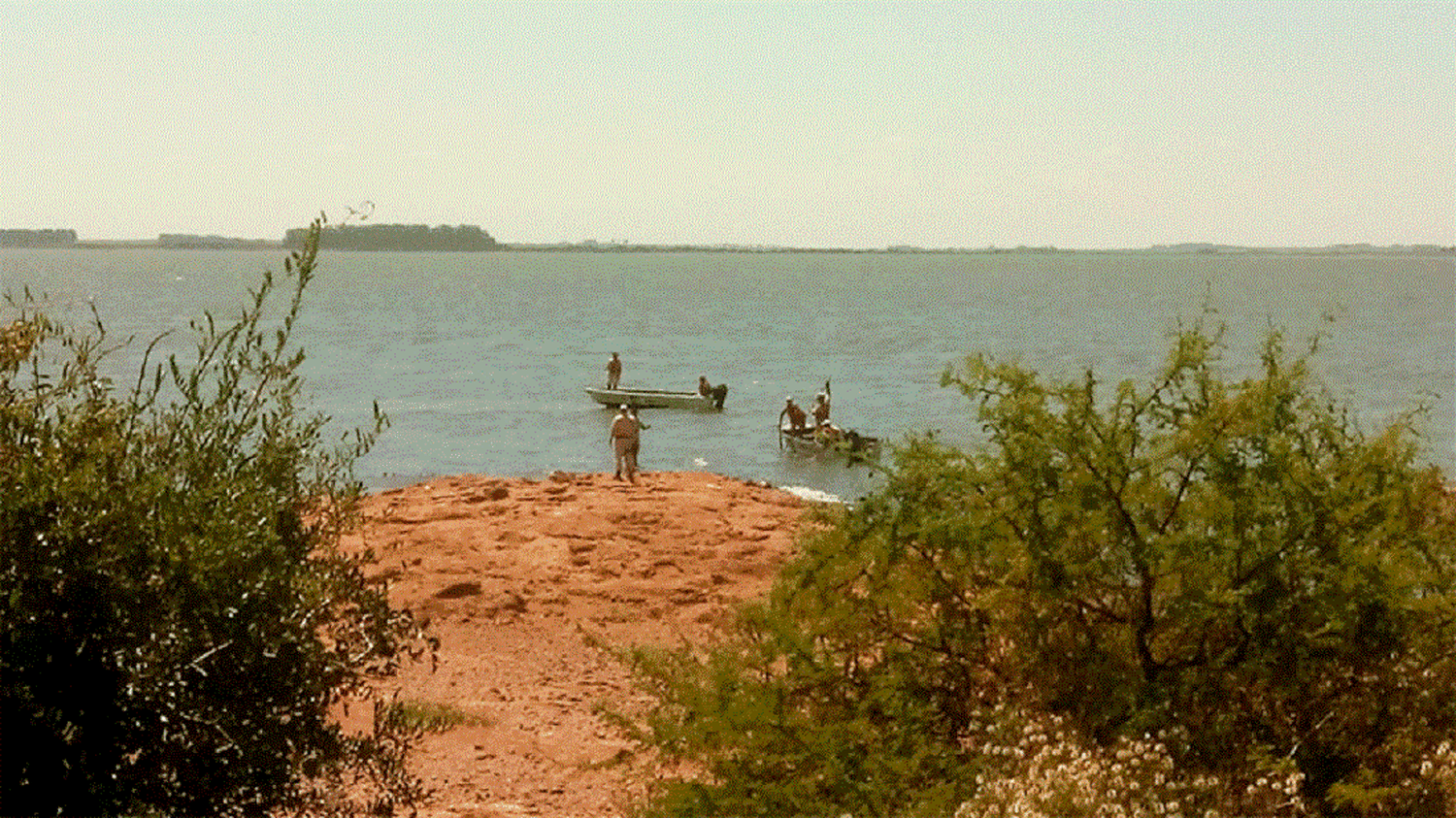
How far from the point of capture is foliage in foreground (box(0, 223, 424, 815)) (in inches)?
260

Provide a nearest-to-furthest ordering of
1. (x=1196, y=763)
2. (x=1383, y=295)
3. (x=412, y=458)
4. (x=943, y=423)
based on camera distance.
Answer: (x=1196, y=763)
(x=412, y=458)
(x=943, y=423)
(x=1383, y=295)

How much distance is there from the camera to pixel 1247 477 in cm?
916

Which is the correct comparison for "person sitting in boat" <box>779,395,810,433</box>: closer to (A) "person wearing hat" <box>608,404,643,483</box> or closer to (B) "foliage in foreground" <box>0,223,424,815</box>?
(A) "person wearing hat" <box>608,404,643,483</box>

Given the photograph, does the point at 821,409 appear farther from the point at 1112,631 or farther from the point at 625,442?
the point at 1112,631

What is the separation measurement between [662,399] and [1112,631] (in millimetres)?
40375

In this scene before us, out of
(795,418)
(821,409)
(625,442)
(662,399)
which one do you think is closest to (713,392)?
(662,399)

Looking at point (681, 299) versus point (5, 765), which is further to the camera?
point (681, 299)

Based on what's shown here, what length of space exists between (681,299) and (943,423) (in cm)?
10230

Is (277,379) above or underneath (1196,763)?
above

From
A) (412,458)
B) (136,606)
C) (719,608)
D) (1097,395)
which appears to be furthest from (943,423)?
(136,606)

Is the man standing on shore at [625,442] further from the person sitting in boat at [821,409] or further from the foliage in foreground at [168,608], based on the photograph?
the foliage in foreground at [168,608]

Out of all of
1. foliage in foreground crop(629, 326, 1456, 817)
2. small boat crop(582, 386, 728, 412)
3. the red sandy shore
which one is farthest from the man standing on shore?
small boat crop(582, 386, 728, 412)

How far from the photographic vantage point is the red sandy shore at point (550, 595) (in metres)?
12.5

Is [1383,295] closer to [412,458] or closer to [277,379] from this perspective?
[412,458]
